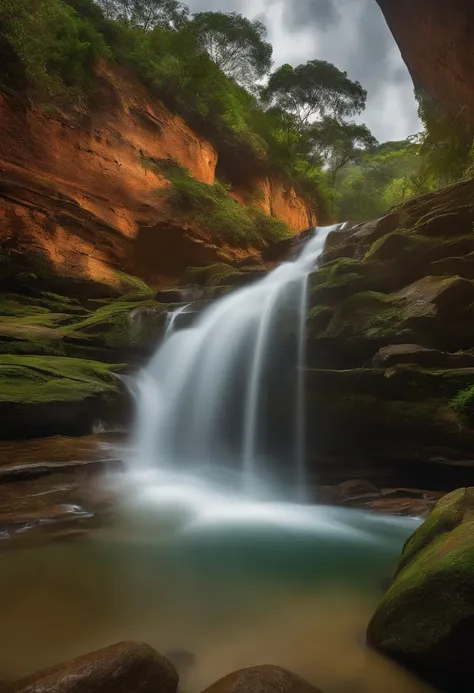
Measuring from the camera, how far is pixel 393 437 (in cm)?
842

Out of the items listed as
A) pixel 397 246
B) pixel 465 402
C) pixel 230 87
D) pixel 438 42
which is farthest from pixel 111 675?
pixel 230 87

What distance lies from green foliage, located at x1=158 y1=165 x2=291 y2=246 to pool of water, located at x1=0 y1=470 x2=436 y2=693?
15984mm

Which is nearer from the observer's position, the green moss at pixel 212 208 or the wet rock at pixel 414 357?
the wet rock at pixel 414 357

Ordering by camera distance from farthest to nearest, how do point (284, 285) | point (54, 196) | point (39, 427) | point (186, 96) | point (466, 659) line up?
point (186, 96) < point (54, 196) < point (284, 285) < point (39, 427) < point (466, 659)

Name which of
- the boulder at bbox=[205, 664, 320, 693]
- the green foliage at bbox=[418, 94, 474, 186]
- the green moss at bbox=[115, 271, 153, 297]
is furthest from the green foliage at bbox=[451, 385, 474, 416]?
the green moss at bbox=[115, 271, 153, 297]

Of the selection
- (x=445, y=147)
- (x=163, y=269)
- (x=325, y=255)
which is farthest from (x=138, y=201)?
(x=445, y=147)

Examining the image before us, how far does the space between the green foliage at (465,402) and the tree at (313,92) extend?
28.3 meters

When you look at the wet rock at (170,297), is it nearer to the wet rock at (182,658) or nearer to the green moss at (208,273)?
the green moss at (208,273)

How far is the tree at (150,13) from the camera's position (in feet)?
88.7

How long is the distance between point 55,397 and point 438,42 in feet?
29.0

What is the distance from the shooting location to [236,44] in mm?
29141

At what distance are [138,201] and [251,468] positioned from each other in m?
13.6

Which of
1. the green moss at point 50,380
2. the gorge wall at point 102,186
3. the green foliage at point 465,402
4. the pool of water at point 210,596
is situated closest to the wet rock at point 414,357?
the green foliage at point 465,402

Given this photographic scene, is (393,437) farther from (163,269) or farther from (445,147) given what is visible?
(163,269)
